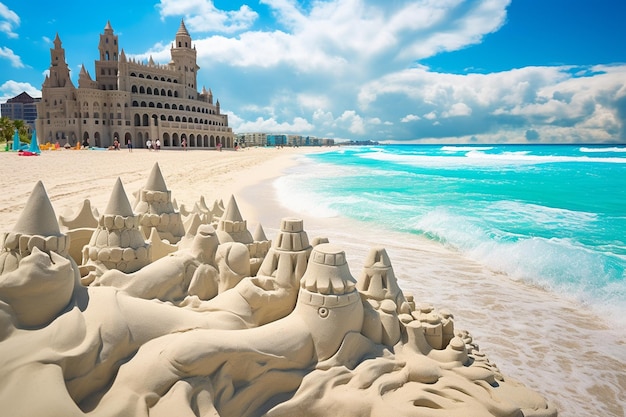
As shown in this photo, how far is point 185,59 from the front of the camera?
164 ft

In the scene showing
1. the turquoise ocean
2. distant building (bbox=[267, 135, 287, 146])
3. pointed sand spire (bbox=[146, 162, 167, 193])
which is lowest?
the turquoise ocean

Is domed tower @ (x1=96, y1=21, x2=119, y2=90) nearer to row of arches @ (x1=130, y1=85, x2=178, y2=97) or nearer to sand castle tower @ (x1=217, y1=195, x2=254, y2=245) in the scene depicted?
row of arches @ (x1=130, y1=85, x2=178, y2=97)

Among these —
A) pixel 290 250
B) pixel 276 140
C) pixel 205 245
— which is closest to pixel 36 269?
pixel 205 245

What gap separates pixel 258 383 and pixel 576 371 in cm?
367

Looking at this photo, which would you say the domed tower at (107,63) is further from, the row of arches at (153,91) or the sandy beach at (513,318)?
the sandy beach at (513,318)

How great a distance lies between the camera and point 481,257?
328 inches

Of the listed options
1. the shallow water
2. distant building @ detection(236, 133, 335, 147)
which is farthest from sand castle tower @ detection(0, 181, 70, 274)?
distant building @ detection(236, 133, 335, 147)

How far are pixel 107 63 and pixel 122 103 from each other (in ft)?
21.8

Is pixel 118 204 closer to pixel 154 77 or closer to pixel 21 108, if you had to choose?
pixel 154 77

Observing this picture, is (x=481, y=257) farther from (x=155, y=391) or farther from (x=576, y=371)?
(x=155, y=391)

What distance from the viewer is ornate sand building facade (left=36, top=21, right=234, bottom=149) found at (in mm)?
42250

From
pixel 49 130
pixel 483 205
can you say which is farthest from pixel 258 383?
pixel 49 130

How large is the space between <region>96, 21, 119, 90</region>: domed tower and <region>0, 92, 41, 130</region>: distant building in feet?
Result: 263

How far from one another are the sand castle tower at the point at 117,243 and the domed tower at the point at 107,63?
49861 mm
